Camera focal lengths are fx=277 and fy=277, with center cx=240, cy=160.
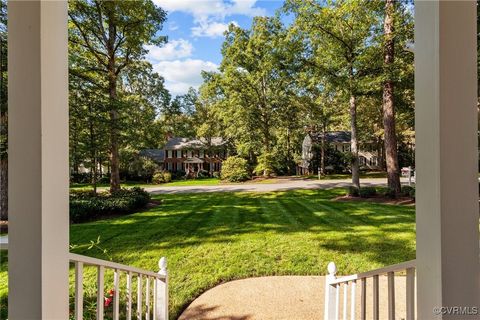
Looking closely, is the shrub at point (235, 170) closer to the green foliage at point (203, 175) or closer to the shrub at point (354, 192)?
the green foliage at point (203, 175)

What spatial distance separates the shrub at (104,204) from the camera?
21.4 ft

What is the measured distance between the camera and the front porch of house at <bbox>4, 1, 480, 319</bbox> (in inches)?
27.4

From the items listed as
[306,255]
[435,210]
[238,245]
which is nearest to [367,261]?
[306,255]

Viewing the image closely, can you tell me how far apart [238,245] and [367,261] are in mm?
2144

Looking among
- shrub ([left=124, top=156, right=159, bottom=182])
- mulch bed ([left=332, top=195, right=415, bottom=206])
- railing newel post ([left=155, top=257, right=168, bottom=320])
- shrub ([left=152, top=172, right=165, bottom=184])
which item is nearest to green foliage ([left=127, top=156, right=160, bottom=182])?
shrub ([left=124, top=156, right=159, bottom=182])

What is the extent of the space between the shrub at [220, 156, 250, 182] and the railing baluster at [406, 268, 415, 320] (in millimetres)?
13606

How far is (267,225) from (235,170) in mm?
8517

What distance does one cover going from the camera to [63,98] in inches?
32.3

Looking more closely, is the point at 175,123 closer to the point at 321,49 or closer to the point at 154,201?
the point at 154,201

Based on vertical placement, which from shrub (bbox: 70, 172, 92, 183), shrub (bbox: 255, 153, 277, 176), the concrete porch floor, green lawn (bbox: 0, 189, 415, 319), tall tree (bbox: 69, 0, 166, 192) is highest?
tall tree (bbox: 69, 0, 166, 192)

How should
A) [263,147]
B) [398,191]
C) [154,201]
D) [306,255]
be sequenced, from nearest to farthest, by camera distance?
1. [306,255]
2. [398,191]
3. [154,201]
4. [263,147]

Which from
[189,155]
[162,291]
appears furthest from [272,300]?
[189,155]

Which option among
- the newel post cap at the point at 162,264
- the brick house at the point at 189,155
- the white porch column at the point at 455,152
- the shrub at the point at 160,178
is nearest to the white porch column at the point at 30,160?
the white porch column at the point at 455,152

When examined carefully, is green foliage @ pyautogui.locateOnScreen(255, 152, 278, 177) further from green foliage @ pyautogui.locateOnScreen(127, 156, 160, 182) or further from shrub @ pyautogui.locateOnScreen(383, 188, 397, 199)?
shrub @ pyautogui.locateOnScreen(383, 188, 397, 199)
